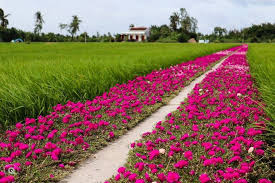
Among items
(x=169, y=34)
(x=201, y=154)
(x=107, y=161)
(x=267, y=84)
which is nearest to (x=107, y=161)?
(x=107, y=161)

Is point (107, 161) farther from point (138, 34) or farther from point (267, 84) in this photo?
point (138, 34)

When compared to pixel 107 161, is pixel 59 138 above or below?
above

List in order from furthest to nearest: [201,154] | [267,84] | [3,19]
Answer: [3,19]
[267,84]
[201,154]

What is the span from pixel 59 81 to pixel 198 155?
3405 mm

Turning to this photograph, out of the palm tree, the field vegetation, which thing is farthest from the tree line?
the field vegetation

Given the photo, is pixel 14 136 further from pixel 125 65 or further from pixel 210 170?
pixel 125 65

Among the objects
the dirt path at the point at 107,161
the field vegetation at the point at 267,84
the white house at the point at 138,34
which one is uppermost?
the white house at the point at 138,34

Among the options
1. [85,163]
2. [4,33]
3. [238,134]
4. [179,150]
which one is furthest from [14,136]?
[4,33]

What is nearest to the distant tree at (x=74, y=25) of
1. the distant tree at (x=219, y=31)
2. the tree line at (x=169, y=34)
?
the tree line at (x=169, y=34)

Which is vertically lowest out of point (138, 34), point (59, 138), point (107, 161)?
point (107, 161)

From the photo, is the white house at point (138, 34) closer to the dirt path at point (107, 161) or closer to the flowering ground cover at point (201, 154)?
the flowering ground cover at point (201, 154)

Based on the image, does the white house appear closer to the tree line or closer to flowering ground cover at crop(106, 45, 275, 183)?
the tree line

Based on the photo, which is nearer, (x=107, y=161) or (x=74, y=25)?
(x=107, y=161)

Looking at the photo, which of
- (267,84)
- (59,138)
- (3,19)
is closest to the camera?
(59,138)
